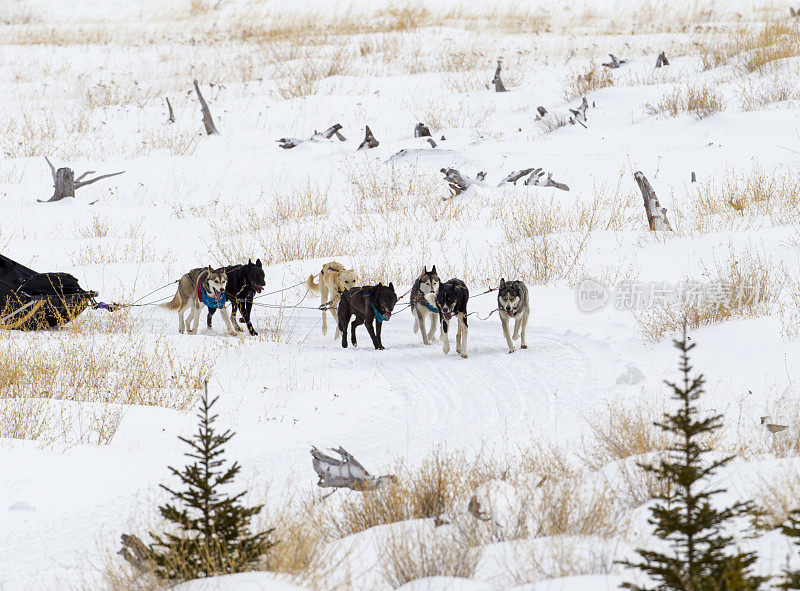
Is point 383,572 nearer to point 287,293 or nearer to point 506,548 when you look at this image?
point 506,548

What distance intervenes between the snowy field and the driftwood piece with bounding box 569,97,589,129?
13.0 inches

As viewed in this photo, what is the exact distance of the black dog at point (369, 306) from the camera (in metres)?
7.90

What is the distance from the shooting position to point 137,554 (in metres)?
3.57

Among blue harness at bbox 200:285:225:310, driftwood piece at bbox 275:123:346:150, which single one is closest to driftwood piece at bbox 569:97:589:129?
driftwood piece at bbox 275:123:346:150

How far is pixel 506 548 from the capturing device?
3.60m

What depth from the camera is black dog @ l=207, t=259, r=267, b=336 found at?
8594 mm

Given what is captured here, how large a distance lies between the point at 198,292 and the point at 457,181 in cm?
659

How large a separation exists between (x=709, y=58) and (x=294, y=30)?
16.2 m

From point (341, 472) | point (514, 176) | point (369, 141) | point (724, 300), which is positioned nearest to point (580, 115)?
point (514, 176)

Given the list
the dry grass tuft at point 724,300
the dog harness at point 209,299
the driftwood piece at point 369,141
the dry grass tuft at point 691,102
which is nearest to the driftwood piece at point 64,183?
the driftwood piece at point 369,141

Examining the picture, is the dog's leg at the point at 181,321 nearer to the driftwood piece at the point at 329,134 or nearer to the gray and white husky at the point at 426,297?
the gray and white husky at the point at 426,297

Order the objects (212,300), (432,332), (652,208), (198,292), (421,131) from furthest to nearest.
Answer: (421,131) < (652,208) < (198,292) < (212,300) < (432,332)

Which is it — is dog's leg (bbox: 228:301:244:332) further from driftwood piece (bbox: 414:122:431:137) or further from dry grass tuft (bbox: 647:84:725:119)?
dry grass tuft (bbox: 647:84:725:119)

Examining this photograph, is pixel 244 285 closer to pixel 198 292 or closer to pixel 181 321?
pixel 198 292
